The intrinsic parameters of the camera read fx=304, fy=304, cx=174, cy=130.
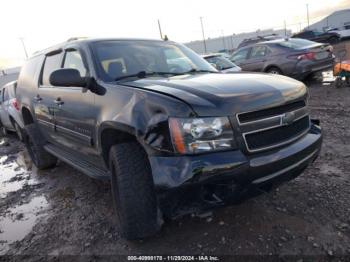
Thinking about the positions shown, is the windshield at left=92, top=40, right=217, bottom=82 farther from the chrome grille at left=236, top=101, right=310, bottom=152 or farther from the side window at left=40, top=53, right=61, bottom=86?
the chrome grille at left=236, top=101, right=310, bottom=152

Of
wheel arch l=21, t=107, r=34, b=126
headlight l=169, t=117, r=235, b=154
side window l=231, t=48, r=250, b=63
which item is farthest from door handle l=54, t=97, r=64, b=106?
side window l=231, t=48, r=250, b=63

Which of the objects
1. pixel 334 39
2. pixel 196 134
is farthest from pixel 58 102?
pixel 334 39

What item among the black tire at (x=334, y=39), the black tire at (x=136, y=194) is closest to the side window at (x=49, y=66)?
the black tire at (x=136, y=194)

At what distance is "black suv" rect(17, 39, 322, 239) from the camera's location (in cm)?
208

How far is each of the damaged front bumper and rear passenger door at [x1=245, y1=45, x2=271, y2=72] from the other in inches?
321

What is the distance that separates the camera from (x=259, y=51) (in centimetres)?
1012

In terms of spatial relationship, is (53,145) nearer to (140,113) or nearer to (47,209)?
(47,209)

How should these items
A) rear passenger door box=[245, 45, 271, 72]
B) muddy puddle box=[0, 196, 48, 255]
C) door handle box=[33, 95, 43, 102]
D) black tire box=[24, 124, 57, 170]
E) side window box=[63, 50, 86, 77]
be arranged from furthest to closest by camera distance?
rear passenger door box=[245, 45, 271, 72] < black tire box=[24, 124, 57, 170] < door handle box=[33, 95, 43, 102] < side window box=[63, 50, 86, 77] < muddy puddle box=[0, 196, 48, 255]

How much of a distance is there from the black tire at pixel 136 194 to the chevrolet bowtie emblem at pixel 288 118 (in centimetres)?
113

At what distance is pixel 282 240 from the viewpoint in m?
2.48

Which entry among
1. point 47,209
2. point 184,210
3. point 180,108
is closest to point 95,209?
point 47,209

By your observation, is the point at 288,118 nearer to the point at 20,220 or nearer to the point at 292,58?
the point at 20,220

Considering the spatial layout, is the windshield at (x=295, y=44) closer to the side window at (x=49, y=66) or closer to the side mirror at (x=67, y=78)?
the side window at (x=49, y=66)

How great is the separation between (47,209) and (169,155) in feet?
7.69
